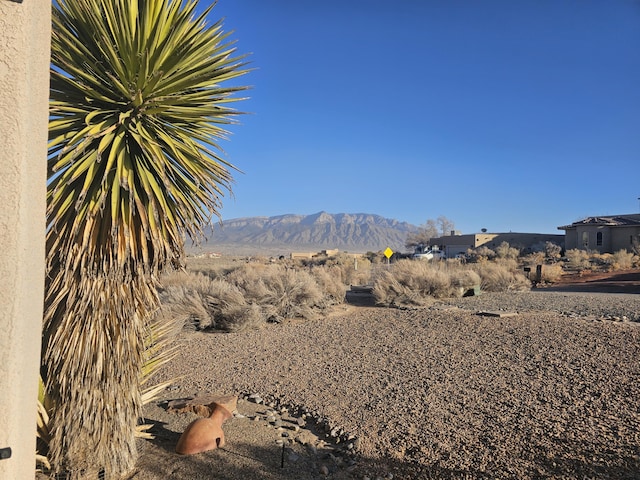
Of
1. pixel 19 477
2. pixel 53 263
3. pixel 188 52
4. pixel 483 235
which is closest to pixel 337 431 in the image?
pixel 53 263

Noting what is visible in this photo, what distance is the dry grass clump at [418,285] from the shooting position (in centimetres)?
1547

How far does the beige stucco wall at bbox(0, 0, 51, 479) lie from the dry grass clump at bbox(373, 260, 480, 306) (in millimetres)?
13447

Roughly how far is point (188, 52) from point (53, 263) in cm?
211

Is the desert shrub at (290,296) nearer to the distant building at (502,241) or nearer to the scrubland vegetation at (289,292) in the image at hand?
Answer: the scrubland vegetation at (289,292)

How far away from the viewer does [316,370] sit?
8.20m

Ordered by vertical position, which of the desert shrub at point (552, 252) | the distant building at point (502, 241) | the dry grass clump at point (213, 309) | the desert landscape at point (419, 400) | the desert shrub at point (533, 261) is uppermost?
the distant building at point (502, 241)

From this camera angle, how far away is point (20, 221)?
221 cm

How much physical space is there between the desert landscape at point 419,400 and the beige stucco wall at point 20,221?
2443mm

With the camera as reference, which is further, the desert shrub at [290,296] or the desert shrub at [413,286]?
the desert shrub at [413,286]

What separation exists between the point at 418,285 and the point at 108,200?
13.3 m

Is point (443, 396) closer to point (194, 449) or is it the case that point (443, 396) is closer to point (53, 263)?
point (194, 449)

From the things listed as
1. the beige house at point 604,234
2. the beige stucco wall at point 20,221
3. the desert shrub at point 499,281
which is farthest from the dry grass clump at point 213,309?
the beige house at point 604,234

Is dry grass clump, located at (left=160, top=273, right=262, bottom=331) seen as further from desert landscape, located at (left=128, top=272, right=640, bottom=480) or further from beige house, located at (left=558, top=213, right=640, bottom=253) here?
beige house, located at (left=558, top=213, right=640, bottom=253)

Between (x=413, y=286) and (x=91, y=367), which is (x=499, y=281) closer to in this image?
(x=413, y=286)
